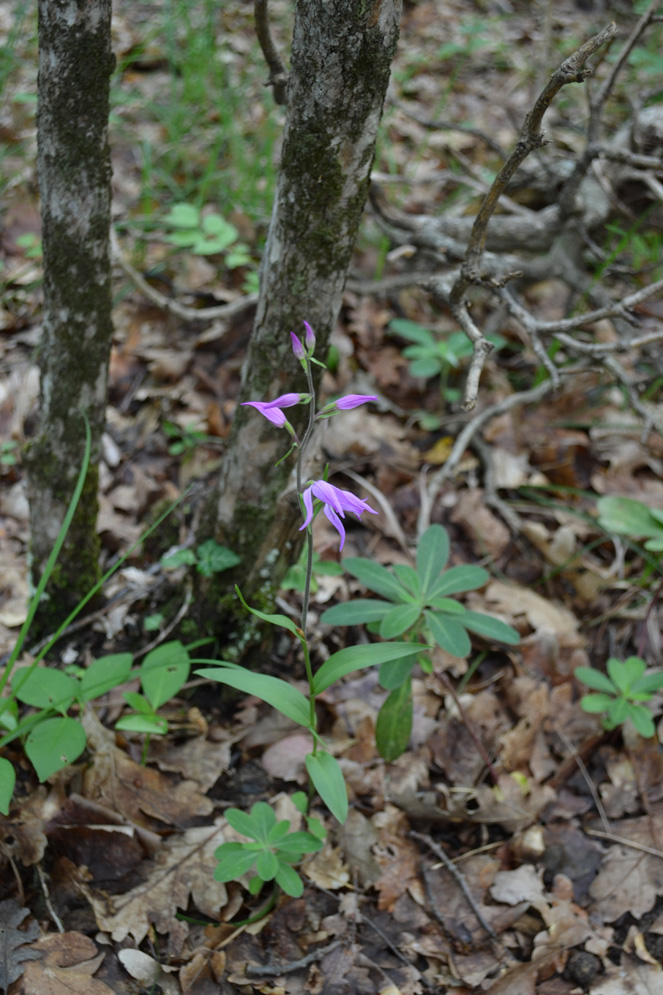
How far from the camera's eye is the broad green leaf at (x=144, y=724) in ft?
5.76

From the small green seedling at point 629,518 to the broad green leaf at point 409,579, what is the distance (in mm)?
853

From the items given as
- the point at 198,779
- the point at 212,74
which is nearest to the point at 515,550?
the point at 198,779

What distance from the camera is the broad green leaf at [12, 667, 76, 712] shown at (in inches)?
65.5

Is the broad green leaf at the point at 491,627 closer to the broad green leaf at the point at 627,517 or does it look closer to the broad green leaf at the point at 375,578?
the broad green leaf at the point at 375,578

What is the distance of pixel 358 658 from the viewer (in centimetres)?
149

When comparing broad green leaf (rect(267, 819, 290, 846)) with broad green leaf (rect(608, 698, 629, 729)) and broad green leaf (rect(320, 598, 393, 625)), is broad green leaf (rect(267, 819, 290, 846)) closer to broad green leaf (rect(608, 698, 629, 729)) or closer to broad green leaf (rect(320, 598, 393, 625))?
broad green leaf (rect(320, 598, 393, 625))

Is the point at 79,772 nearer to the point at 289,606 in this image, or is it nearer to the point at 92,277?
the point at 289,606

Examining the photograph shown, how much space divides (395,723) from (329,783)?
1.28 feet

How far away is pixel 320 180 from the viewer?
147cm

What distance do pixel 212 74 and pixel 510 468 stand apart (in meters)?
3.19

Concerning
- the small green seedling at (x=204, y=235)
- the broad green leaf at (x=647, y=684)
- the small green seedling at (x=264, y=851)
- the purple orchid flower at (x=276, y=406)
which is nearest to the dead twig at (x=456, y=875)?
the small green seedling at (x=264, y=851)

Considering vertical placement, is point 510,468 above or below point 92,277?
below

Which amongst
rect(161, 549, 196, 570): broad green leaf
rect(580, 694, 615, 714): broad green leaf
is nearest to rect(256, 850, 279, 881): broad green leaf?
rect(161, 549, 196, 570): broad green leaf

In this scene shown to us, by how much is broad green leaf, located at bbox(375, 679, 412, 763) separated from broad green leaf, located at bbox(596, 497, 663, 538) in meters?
1.02
